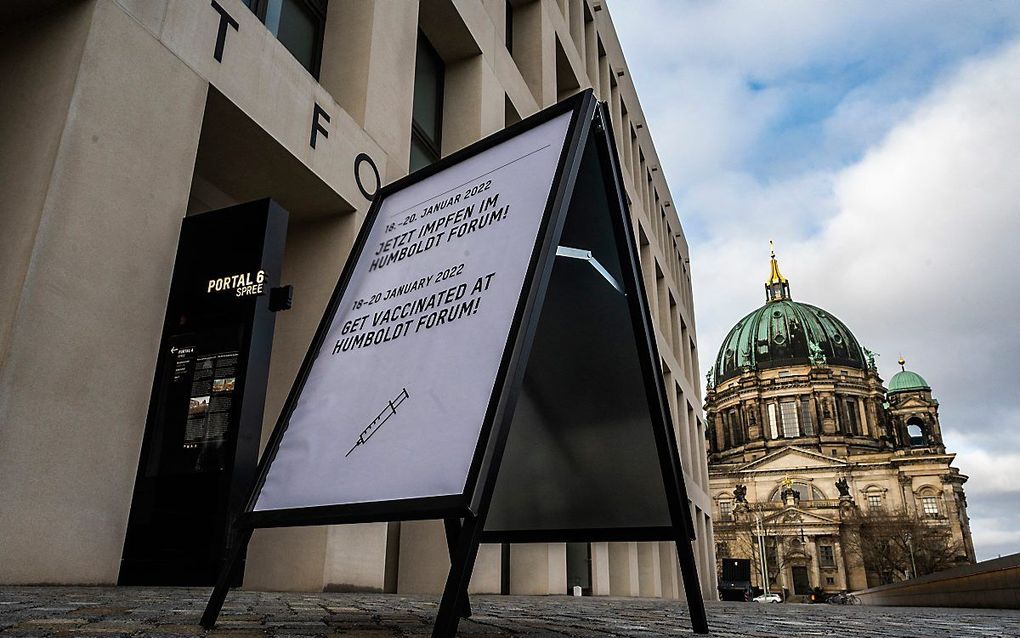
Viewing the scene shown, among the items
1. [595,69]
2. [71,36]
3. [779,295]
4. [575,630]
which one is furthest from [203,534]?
[779,295]

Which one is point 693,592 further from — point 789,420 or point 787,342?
point 787,342

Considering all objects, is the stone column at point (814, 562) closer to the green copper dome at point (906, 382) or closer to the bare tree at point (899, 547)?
the bare tree at point (899, 547)

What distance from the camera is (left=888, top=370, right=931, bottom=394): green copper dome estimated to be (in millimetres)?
99562

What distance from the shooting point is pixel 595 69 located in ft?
65.8

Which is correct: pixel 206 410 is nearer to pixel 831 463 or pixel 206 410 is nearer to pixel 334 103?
pixel 334 103

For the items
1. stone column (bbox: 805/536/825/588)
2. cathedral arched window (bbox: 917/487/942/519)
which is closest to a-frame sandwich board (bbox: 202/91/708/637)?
stone column (bbox: 805/536/825/588)

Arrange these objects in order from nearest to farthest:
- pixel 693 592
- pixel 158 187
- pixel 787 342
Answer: pixel 693 592
pixel 158 187
pixel 787 342

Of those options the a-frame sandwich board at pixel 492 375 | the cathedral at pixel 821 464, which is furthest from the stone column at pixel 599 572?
the cathedral at pixel 821 464

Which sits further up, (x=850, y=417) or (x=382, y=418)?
(x=850, y=417)

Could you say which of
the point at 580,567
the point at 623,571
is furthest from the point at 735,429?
the point at 580,567

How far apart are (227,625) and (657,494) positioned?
200 cm

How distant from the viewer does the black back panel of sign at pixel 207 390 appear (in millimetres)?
5430

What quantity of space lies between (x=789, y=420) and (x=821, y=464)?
30.6ft

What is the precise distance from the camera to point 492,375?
2191 millimetres
